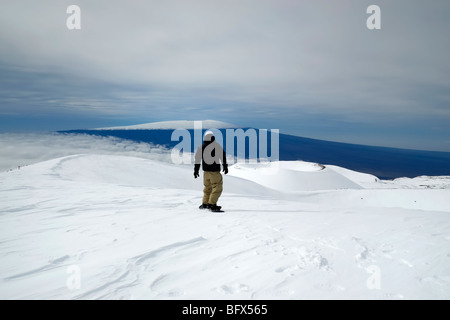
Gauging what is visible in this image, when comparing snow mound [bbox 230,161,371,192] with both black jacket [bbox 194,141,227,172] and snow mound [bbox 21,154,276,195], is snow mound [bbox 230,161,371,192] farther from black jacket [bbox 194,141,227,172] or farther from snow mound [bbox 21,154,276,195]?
black jacket [bbox 194,141,227,172]

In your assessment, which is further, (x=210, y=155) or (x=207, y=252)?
(x=210, y=155)

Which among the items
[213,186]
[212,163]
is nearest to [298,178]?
[213,186]

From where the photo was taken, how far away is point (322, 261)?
3725 mm

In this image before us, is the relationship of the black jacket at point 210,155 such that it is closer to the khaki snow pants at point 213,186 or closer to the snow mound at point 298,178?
the khaki snow pants at point 213,186

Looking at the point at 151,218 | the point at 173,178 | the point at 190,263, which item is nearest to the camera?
the point at 190,263

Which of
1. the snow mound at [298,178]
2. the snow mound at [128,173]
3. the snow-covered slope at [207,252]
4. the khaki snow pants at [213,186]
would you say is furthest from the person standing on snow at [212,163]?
the snow mound at [298,178]

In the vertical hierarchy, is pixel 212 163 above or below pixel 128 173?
above

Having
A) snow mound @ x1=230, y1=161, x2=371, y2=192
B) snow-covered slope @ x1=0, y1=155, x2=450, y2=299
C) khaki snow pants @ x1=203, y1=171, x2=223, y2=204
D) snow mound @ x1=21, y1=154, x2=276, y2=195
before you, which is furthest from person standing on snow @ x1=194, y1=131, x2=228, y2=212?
snow mound @ x1=230, y1=161, x2=371, y2=192

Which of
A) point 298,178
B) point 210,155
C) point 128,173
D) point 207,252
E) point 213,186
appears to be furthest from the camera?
point 298,178

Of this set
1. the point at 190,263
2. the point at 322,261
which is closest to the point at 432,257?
the point at 322,261

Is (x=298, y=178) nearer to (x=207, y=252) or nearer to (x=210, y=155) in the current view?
(x=210, y=155)

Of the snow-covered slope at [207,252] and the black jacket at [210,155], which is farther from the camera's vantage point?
the black jacket at [210,155]

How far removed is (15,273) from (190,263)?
2.38 m
